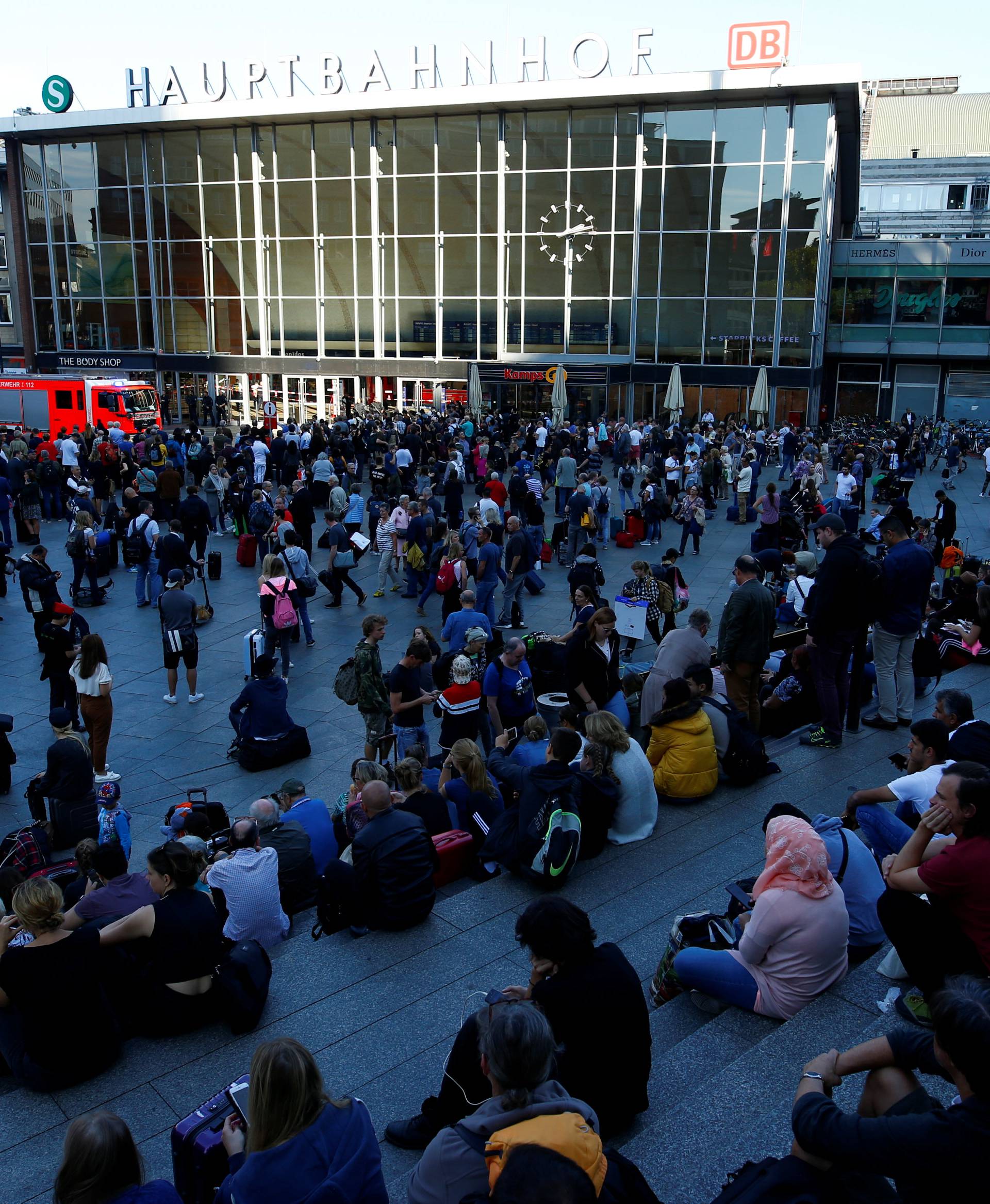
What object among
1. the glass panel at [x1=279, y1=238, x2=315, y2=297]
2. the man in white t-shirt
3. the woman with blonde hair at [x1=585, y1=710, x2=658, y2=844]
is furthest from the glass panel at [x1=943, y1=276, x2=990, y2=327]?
the man in white t-shirt

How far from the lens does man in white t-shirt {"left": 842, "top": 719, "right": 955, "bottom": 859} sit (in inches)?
214

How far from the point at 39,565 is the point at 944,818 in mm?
11649

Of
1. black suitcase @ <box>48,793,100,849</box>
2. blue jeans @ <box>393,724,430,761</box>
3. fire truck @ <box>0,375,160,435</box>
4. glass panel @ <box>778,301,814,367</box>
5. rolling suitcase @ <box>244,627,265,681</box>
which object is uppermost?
glass panel @ <box>778,301,814,367</box>

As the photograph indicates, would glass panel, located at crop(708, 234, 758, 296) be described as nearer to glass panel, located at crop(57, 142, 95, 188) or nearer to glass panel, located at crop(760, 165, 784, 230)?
glass panel, located at crop(760, 165, 784, 230)

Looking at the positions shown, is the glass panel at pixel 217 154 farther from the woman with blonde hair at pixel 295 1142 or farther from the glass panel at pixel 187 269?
the woman with blonde hair at pixel 295 1142

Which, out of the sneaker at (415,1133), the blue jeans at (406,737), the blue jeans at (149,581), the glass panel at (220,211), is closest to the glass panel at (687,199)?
the glass panel at (220,211)

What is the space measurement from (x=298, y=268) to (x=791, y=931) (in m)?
41.3

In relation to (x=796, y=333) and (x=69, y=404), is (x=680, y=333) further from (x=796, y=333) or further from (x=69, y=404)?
(x=69, y=404)

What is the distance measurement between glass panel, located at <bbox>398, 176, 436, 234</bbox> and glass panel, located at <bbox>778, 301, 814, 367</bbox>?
14261 millimetres

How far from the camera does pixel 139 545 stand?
619 inches

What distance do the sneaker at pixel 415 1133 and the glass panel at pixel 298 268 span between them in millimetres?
41339

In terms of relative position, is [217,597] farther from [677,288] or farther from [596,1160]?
[677,288]

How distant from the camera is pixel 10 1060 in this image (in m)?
4.94

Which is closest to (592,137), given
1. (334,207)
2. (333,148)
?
(333,148)
